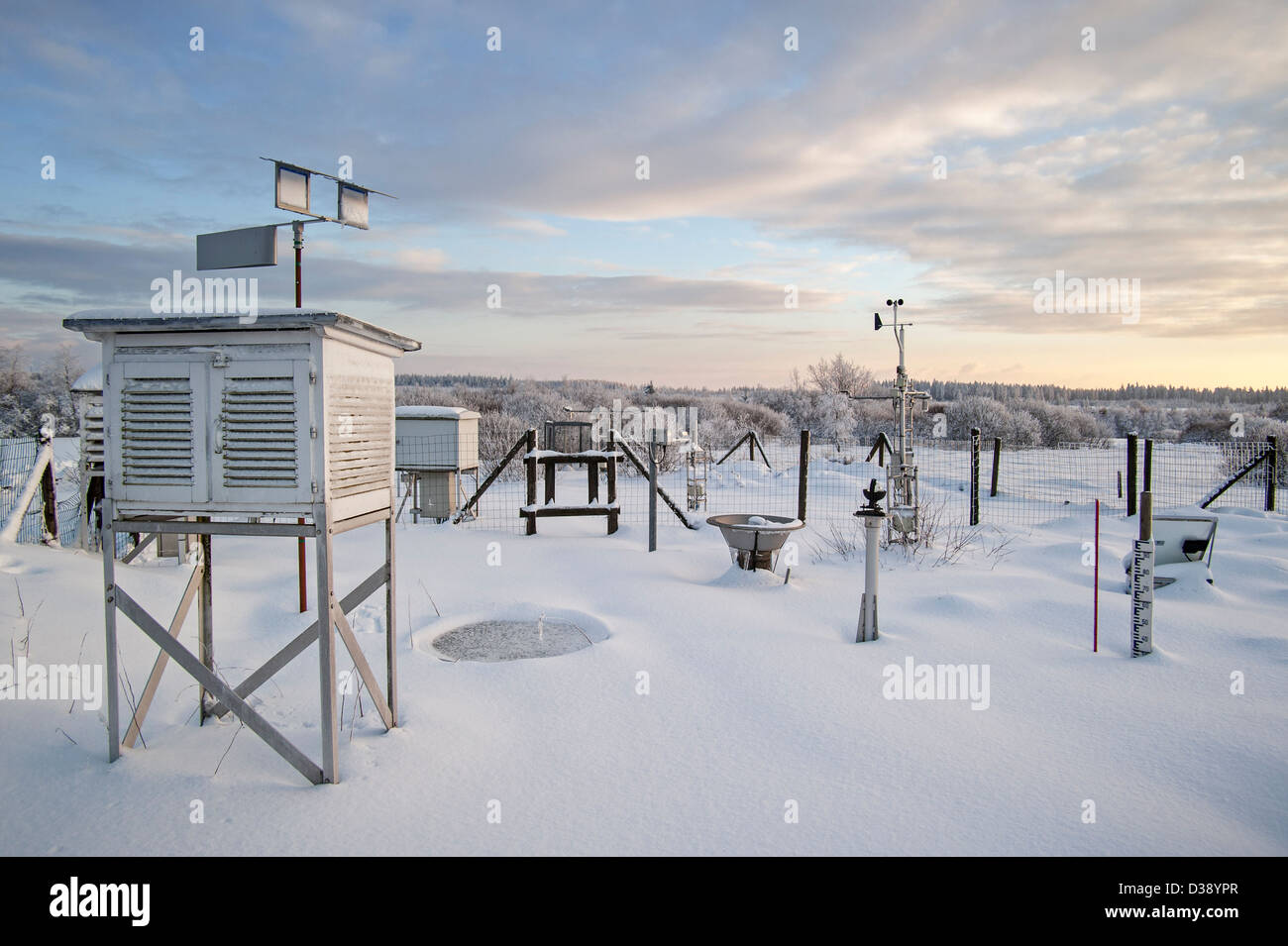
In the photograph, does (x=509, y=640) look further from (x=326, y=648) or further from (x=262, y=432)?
(x=262, y=432)

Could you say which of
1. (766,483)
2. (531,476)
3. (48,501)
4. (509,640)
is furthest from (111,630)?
(766,483)

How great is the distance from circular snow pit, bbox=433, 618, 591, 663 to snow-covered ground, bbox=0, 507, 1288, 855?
187 millimetres

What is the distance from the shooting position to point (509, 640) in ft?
20.5

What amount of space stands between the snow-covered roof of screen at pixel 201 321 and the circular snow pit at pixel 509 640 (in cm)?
296

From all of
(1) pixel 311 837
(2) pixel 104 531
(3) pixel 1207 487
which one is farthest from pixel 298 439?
(3) pixel 1207 487

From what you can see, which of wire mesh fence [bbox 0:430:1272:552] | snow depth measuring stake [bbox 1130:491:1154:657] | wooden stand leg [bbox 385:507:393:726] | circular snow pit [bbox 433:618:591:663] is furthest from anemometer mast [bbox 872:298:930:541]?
wooden stand leg [bbox 385:507:393:726]

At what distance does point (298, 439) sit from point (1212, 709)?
5496 mm

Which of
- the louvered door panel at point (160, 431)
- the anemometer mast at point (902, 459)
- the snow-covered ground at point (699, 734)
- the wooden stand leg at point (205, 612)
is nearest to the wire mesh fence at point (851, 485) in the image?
the anemometer mast at point (902, 459)

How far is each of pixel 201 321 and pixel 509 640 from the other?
3488 millimetres

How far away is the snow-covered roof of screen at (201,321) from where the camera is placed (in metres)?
3.55

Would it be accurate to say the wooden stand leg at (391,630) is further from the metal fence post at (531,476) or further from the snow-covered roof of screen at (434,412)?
the snow-covered roof of screen at (434,412)

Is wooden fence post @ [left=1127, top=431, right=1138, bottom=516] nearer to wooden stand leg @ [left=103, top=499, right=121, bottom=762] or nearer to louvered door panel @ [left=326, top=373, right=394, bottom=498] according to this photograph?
louvered door panel @ [left=326, top=373, right=394, bottom=498]

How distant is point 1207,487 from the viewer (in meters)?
17.2
